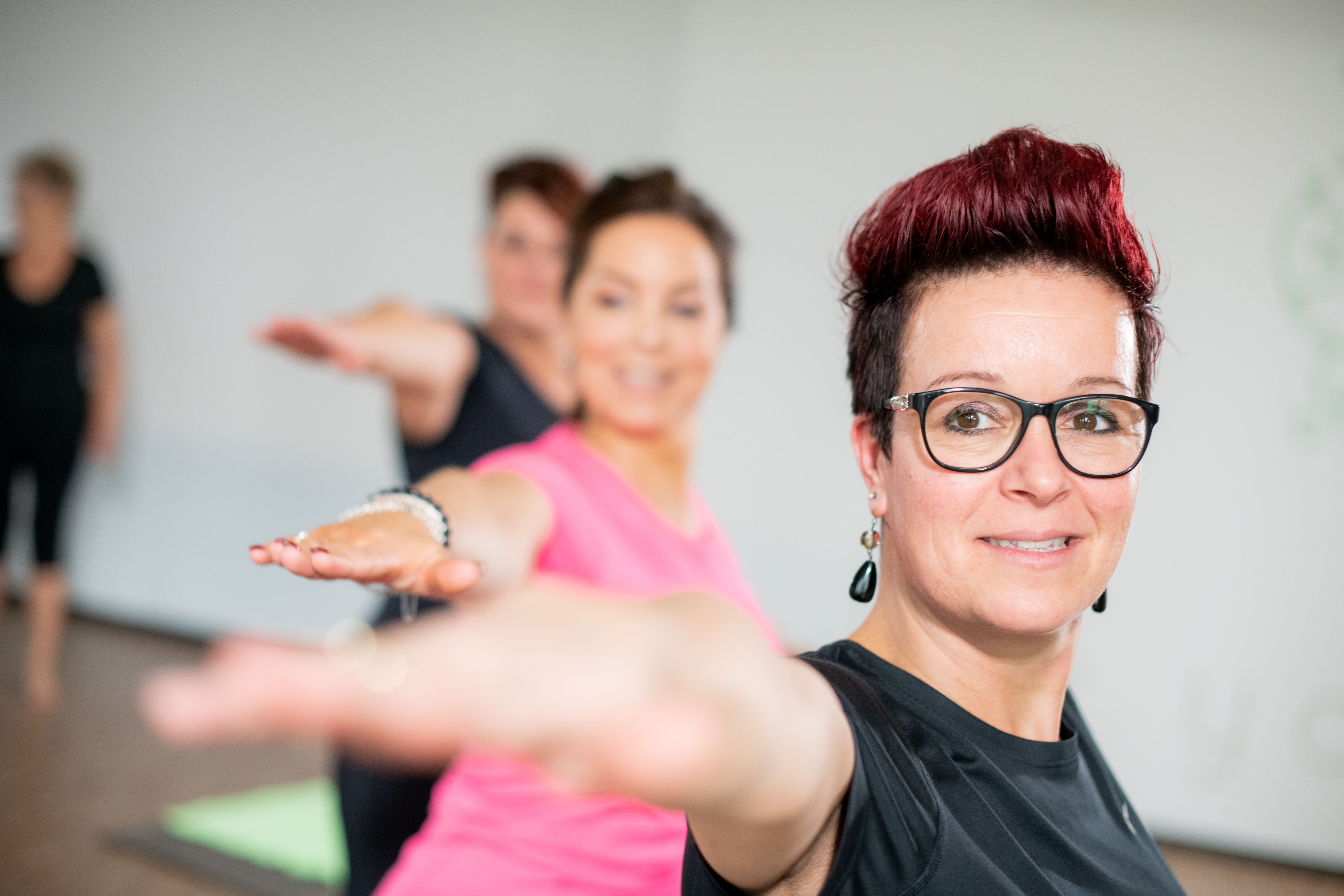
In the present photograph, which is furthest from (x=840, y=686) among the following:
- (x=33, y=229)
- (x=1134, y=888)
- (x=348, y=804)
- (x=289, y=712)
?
(x=33, y=229)

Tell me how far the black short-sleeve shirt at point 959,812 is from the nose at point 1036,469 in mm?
205

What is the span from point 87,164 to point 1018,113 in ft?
14.9

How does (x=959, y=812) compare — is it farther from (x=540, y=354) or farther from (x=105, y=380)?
(x=105, y=380)

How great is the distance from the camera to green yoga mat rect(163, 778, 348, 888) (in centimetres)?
324

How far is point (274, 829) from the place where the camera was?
3.51 meters

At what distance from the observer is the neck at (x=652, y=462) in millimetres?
1875

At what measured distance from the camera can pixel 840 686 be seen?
917 mm

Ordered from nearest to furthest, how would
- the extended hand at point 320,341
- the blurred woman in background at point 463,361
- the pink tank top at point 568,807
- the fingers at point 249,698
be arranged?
1. the fingers at point 249,698
2. the pink tank top at point 568,807
3. the extended hand at point 320,341
4. the blurred woman in background at point 463,361

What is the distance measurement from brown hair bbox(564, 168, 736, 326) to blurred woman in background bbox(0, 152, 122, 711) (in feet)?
10.4

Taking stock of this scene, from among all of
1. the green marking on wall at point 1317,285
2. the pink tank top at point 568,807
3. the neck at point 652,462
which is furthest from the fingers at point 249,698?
the green marking on wall at point 1317,285

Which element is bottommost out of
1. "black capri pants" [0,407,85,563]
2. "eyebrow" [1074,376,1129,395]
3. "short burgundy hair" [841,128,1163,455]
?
"black capri pants" [0,407,85,563]

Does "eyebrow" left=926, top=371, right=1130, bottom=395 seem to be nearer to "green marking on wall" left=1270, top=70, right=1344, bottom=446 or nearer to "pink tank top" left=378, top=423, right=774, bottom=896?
"pink tank top" left=378, top=423, right=774, bottom=896

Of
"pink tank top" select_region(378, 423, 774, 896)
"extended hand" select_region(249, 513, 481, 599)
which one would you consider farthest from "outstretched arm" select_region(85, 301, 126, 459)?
"extended hand" select_region(249, 513, 481, 599)

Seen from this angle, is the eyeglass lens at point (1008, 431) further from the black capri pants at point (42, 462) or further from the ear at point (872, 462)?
the black capri pants at point (42, 462)
